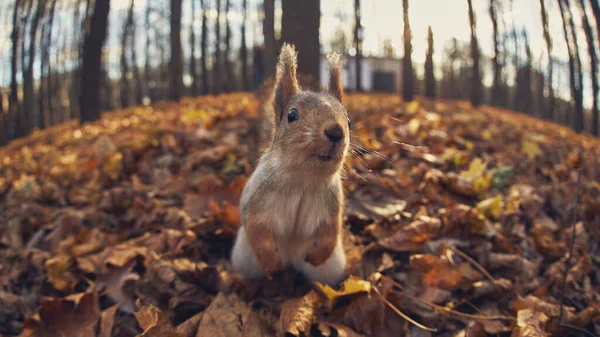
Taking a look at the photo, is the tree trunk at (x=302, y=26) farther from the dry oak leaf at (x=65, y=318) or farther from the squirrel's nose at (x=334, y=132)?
the dry oak leaf at (x=65, y=318)

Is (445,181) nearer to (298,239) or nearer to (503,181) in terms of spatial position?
(503,181)

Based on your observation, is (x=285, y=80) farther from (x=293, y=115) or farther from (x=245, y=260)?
(x=245, y=260)

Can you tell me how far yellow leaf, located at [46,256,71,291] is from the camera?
101 inches

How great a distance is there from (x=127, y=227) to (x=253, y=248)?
5.66 ft

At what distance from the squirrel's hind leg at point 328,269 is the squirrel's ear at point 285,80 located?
84cm

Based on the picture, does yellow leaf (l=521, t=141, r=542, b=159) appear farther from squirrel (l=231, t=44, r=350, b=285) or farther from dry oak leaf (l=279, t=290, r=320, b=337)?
dry oak leaf (l=279, t=290, r=320, b=337)

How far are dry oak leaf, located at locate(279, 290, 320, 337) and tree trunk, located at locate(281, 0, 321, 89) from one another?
5.38 feet

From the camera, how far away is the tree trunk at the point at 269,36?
144 inches

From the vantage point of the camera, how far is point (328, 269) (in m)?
2.27

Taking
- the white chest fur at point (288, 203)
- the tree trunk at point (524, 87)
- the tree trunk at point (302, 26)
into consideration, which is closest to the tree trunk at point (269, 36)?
the tree trunk at point (302, 26)

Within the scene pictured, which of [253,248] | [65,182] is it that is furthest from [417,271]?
[65,182]

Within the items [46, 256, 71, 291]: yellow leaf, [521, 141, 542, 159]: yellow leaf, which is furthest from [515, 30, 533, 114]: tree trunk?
[46, 256, 71, 291]: yellow leaf

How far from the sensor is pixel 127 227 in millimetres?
3350

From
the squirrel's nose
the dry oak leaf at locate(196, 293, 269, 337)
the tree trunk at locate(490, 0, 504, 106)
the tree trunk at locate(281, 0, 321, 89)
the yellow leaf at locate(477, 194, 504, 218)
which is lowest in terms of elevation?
the dry oak leaf at locate(196, 293, 269, 337)
